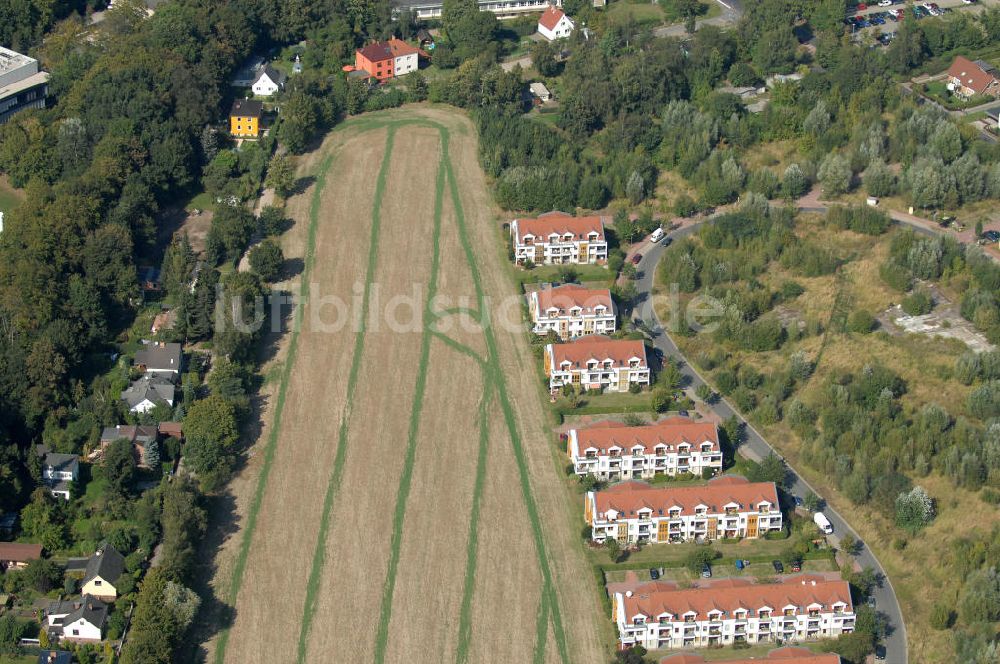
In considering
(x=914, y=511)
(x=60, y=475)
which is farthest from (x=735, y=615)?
(x=60, y=475)

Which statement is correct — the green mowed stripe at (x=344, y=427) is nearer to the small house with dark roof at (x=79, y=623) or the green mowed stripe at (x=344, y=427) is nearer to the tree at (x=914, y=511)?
the small house with dark roof at (x=79, y=623)

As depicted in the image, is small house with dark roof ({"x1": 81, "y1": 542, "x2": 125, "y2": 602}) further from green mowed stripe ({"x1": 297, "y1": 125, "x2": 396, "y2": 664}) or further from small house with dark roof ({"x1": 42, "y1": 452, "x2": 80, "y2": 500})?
green mowed stripe ({"x1": 297, "y1": 125, "x2": 396, "y2": 664})

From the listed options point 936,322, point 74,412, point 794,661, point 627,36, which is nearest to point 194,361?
point 74,412

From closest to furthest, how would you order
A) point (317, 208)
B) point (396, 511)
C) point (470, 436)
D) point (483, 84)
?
point (396, 511) → point (470, 436) → point (317, 208) → point (483, 84)

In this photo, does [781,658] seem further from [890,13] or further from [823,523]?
[890,13]

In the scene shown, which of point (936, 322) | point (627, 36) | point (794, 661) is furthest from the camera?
point (627, 36)

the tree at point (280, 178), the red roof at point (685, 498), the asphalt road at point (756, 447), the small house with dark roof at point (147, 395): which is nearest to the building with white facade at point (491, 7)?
the tree at point (280, 178)

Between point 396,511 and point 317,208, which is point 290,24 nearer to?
point 317,208
